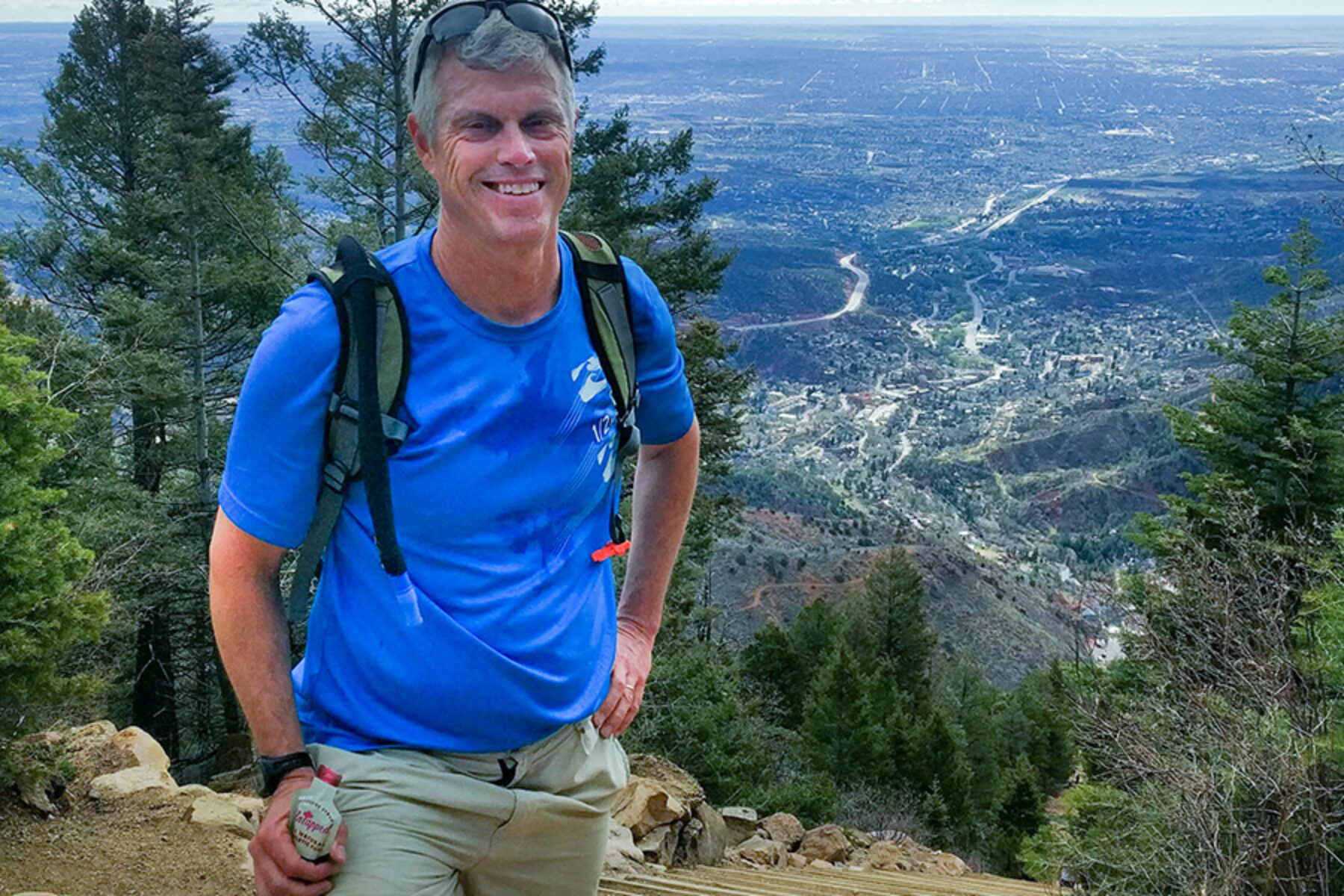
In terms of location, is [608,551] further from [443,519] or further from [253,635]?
[253,635]

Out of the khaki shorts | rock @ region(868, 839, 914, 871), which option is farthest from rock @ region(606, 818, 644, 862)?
the khaki shorts

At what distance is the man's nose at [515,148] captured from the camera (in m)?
1.75

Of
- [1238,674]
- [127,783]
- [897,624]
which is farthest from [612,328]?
[897,624]

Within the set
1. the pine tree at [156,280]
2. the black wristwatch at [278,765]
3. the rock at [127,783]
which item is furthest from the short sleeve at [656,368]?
the pine tree at [156,280]

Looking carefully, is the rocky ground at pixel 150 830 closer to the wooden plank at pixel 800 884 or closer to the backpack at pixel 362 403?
the wooden plank at pixel 800 884

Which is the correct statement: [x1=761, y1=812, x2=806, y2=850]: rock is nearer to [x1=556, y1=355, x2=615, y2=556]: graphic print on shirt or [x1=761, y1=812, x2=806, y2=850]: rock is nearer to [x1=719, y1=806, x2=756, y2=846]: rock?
[x1=719, y1=806, x2=756, y2=846]: rock

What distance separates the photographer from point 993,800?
22062mm

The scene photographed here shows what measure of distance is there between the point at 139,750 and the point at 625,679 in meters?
5.62

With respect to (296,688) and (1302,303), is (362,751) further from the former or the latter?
(1302,303)

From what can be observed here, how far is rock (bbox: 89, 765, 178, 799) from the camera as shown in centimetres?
596

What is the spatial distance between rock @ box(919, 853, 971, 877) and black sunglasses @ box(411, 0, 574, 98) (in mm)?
6836

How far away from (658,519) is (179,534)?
40.0 ft

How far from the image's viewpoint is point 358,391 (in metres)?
1.62

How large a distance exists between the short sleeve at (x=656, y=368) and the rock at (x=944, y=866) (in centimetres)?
616
